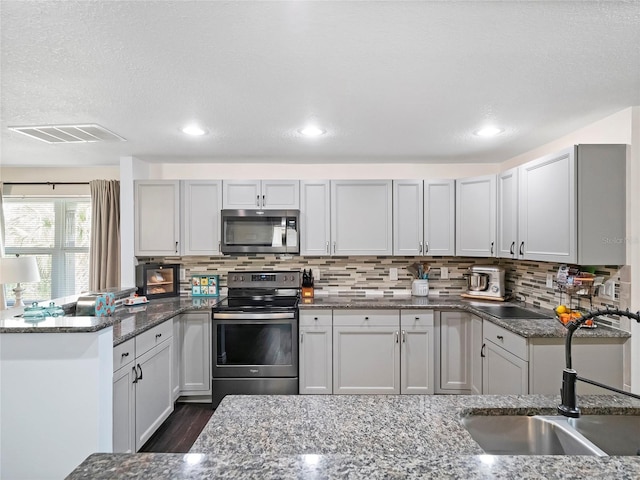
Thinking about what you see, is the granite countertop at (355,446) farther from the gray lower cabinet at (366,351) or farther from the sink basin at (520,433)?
the gray lower cabinet at (366,351)

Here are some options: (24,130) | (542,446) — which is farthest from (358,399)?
(24,130)

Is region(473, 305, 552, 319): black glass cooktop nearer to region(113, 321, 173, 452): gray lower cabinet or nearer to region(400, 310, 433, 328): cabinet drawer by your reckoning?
region(400, 310, 433, 328): cabinet drawer

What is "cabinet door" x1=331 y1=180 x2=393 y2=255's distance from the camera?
3.45m

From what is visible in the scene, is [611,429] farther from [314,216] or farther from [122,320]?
[122,320]

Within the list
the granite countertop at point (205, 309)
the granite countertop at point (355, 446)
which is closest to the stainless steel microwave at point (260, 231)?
the granite countertop at point (205, 309)

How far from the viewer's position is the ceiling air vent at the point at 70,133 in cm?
240

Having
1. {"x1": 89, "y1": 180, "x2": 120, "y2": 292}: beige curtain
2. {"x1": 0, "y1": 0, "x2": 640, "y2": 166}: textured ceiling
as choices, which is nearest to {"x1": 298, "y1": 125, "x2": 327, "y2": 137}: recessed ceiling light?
{"x1": 0, "y1": 0, "x2": 640, "y2": 166}: textured ceiling

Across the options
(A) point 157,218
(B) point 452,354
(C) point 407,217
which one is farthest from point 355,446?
(A) point 157,218

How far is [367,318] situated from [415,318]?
1.45 ft

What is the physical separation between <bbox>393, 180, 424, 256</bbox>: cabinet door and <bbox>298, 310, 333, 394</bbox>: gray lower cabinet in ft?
3.36

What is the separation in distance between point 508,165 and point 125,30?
348 centimetres

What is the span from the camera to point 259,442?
3.23 feet

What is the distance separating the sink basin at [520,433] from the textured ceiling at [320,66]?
4.76 ft

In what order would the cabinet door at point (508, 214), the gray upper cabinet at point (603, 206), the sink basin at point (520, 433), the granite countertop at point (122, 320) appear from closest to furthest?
the sink basin at point (520, 433), the granite countertop at point (122, 320), the gray upper cabinet at point (603, 206), the cabinet door at point (508, 214)
